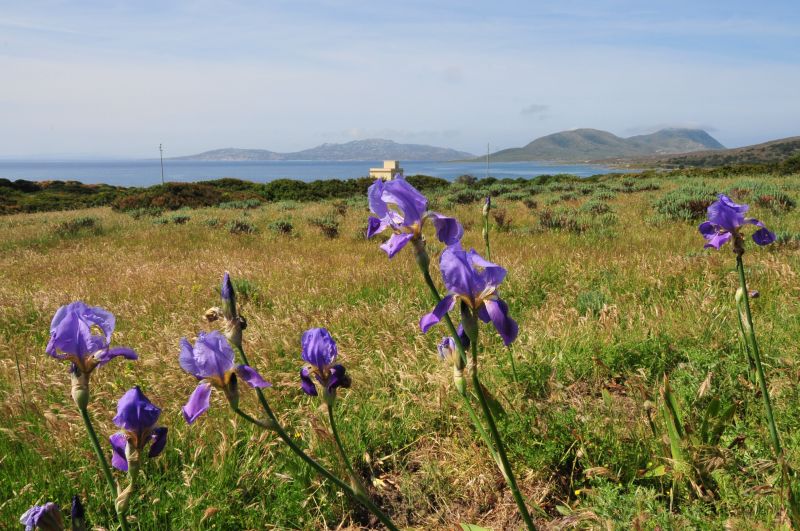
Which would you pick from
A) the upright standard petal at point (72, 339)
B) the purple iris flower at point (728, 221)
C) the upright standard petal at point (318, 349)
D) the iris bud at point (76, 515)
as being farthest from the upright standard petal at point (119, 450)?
the purple iris flower at point (728, 221)

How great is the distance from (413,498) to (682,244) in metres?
5.80

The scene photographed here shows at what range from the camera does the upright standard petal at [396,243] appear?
1160mm

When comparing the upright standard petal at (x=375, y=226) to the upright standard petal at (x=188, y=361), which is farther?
the upright standard petal at (x=375, y=226)

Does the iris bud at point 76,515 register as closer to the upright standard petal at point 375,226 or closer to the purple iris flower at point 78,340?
the purple iris flower at point 78,340

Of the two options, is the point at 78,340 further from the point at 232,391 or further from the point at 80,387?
the point at 232,391

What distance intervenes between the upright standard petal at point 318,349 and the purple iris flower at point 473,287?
370mm

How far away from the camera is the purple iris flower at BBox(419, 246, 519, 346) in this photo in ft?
3.74

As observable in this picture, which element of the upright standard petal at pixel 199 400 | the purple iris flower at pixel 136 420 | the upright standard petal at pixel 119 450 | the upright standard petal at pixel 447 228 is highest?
the upright standard petal at pixel 447 228

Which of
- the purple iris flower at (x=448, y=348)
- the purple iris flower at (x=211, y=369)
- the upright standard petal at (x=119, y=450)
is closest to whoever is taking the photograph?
the purple iris flower at (x=211, y=369)

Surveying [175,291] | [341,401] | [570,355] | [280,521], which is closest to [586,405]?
[570,355]

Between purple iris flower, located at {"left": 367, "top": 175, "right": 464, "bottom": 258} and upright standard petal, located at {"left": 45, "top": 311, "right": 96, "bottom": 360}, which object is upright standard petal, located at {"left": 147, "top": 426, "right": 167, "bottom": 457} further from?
purple iris flower, located at {"left": 367, "top": 175, "right": 464, "bottom": 258}

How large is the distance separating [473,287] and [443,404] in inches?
73.6

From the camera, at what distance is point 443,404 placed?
288 centimetres

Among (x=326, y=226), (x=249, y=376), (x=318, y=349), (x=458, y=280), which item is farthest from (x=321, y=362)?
(x=326, y=226)
